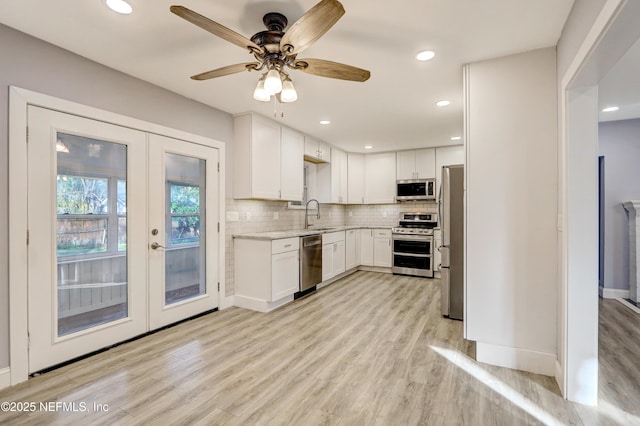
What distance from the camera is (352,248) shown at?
19.0 feet

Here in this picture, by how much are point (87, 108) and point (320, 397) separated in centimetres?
289

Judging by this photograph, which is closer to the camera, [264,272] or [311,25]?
[311,25]

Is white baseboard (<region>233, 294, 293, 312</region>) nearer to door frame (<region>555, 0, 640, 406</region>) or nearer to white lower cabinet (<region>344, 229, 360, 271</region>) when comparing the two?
white lower cabinet (<region>344, 229, 360, 271</region>)

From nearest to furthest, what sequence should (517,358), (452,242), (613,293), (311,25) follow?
(311,25) → (517,358) → (452,242) → (613,293)

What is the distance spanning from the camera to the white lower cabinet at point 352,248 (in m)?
5.56

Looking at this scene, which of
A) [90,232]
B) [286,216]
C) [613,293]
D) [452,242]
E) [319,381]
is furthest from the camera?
[286,216]

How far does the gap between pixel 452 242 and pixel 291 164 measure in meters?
2.46

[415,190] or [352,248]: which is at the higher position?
[415,190]

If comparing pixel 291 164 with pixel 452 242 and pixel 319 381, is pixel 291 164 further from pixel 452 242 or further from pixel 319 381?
pixel 319 381

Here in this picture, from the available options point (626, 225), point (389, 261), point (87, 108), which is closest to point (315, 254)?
point (389, 261)

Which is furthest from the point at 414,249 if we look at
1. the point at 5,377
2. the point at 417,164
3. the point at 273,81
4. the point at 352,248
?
the point at 5,377

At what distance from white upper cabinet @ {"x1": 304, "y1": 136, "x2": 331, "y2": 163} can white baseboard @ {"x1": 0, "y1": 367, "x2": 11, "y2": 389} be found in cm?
396

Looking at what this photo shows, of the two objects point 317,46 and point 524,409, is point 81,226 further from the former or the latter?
point 524,409

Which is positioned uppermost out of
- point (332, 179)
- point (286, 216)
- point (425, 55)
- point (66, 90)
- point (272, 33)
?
→ point (425, 55)
